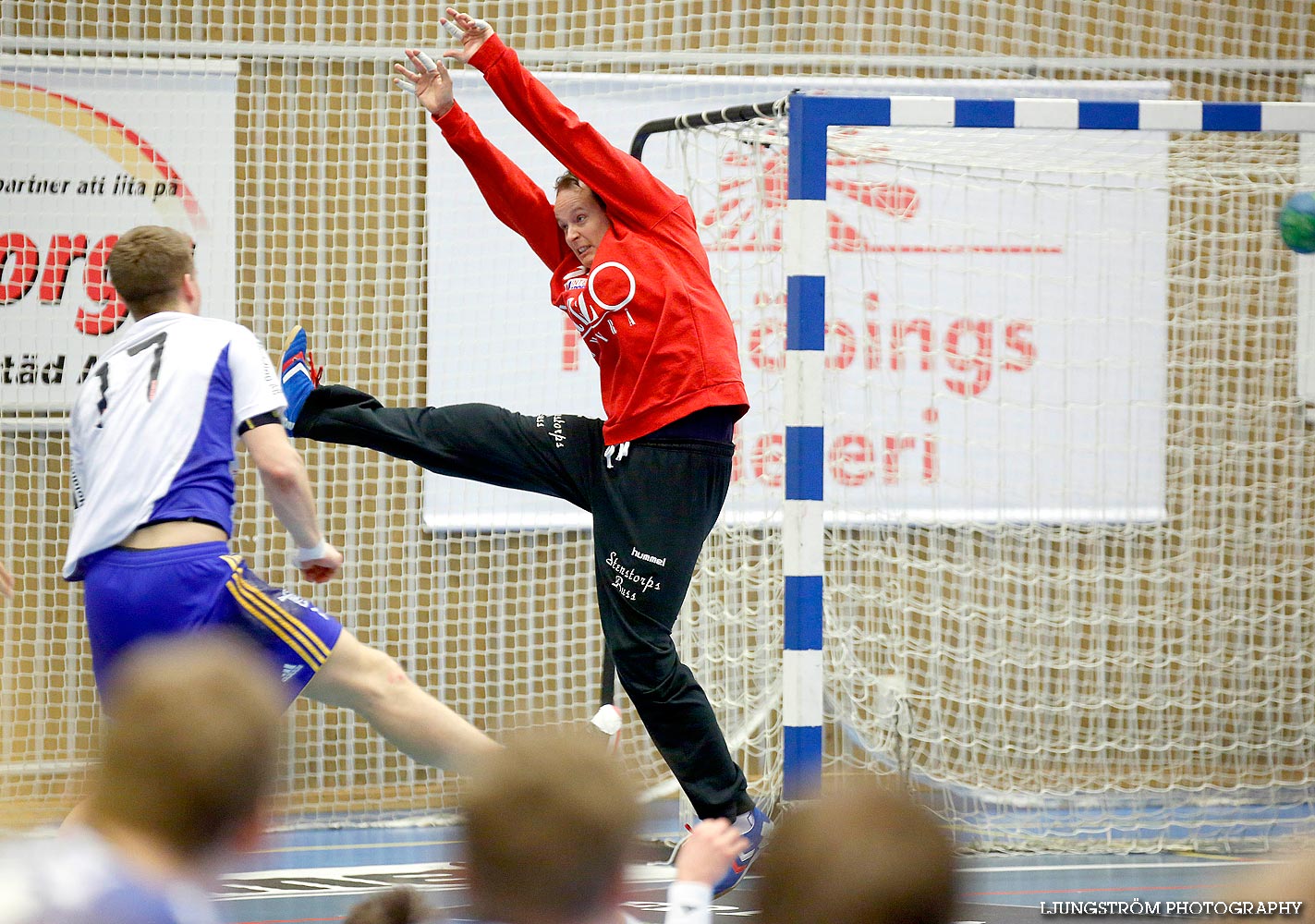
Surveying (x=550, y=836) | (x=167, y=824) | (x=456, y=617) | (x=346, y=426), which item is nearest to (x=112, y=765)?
(x=167, y=824)

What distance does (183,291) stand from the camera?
297 cm

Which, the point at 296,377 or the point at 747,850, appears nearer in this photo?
the point at 747,850

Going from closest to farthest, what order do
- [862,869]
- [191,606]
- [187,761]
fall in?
[862,869]
[187,761]
[191,606]

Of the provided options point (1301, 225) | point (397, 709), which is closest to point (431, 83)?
point (397, 709)

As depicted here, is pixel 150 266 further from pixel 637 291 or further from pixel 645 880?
pixel 645 880

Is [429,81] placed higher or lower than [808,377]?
higher

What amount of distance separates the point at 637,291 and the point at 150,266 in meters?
1.21

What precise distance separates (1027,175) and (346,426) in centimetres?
337

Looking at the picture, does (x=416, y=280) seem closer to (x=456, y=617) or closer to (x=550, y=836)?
(x=456, y=617)

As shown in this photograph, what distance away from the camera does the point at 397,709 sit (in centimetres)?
292

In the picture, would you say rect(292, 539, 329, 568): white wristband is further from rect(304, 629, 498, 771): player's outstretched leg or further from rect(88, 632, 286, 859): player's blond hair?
rect(88, 632, 286, 859): player's blond hair

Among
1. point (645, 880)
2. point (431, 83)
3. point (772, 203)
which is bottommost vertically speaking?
point (645, 880)

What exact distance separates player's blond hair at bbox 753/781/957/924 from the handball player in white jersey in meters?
1.78

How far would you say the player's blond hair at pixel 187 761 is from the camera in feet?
4.14
